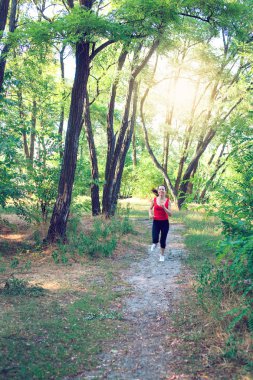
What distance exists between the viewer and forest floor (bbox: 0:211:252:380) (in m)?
3.95

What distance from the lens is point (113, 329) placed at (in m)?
5.21

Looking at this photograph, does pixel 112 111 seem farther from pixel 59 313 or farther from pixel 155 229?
pixel 59 313

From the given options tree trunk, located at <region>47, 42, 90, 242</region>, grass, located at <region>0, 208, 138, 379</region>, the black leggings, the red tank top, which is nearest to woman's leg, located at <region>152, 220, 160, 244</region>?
the black leggings

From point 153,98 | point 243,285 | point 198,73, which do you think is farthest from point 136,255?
point 153,98

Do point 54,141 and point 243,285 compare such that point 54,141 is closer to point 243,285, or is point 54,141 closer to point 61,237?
point 61,237

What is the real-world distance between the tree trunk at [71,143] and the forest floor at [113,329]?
1.66 metres

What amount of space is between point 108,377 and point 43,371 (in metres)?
0.68

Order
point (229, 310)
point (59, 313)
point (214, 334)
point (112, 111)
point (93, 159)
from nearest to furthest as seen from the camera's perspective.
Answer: point (214, 334)
point (229, 310)
point (59, 313)
point (112, 111)
point (93, 159)

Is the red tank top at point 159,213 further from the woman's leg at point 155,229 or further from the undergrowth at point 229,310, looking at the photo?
the undergrowth at point 229,310

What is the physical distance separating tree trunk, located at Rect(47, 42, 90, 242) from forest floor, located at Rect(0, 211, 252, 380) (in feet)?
5.44

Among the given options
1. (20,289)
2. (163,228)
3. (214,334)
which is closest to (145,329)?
(214,334)

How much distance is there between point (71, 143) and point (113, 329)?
18.5 ft

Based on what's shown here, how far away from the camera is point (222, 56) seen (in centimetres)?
1906

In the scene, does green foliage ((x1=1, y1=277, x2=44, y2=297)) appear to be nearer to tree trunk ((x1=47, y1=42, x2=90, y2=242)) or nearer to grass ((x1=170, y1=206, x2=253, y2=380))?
grass ((x1=170, y1=206, x2=253, y2=380))
